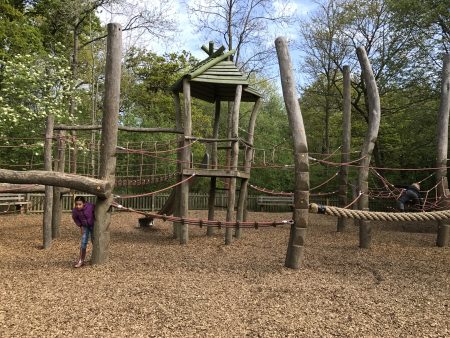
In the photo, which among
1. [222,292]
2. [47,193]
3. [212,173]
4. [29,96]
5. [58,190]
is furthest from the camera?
[29,96]

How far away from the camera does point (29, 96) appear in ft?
40.4

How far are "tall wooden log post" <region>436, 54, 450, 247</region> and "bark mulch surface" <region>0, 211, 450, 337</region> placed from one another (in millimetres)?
700

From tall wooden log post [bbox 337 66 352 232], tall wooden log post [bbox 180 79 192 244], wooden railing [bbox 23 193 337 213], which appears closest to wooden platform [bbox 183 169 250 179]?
tall wooden log post [bbox 180 79 192 244]

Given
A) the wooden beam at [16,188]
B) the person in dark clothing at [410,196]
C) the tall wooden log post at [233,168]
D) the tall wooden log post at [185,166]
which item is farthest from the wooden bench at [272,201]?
the wooden beam at [16,188]

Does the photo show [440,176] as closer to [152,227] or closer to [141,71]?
[152,227]

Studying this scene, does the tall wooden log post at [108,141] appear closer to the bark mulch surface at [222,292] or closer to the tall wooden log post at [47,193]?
the bark mulch surface at [222,292]

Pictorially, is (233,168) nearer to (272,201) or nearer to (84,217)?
(84,217)

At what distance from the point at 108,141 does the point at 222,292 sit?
286cm

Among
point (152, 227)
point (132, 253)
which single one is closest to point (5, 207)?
point (152, 227)

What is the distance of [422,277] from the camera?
6.12 meters

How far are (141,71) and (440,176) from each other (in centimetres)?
1895

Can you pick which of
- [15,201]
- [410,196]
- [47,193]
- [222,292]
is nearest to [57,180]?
[47,193]

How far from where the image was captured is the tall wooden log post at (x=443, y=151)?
9.01m

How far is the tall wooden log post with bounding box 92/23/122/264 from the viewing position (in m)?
6.17
